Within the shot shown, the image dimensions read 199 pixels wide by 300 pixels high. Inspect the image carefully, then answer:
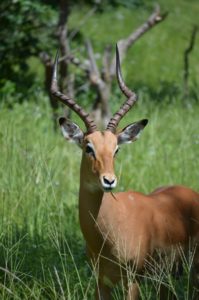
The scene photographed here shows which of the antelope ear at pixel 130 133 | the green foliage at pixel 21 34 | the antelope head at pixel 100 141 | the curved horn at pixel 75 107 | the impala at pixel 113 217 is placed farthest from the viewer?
the green foliage at pixel 21 34

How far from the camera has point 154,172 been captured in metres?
8.35

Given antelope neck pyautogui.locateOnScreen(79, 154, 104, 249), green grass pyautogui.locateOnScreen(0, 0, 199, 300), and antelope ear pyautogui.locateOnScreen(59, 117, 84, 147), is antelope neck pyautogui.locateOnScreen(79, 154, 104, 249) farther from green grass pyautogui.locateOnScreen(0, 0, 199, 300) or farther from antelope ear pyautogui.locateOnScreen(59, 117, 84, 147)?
antelope ear pyautogui.locateOnScreen(59, 117, 84, 147)

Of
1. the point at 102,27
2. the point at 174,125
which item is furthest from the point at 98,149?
the point at 102,27

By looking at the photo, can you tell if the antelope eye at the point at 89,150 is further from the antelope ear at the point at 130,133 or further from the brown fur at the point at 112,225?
the antelope ear at the point at 130,133

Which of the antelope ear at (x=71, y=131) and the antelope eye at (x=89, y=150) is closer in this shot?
the antelope eye at (x=89, y=150)

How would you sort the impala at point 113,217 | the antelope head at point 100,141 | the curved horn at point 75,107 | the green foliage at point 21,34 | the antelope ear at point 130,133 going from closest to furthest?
the antelope head at point 100,141 < the impala at point 113,217 < the curved horn at point 75,107 < the antelope ear at point 130,133 < the green foliage at point 21,34

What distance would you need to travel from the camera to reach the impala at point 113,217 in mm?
5281

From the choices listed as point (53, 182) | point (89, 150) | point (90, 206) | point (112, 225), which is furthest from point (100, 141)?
point (53, 182)

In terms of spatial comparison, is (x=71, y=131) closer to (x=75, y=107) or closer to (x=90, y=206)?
(x=75, y=107)

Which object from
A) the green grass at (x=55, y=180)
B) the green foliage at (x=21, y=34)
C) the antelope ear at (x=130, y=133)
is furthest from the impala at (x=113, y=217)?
the green foliage at (x=21, y=34)

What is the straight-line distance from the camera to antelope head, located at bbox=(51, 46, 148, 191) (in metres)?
5.12

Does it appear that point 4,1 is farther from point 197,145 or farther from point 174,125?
point 197,145

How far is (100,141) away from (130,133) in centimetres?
48

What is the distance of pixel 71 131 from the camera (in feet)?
18.8
